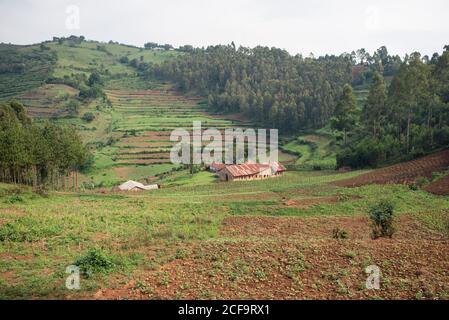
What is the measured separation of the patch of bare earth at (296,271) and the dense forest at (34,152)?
28.8 meters

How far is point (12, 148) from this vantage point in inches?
1436

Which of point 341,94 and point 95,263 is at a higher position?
point 341,94

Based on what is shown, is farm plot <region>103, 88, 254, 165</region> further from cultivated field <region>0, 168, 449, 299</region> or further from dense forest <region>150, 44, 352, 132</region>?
cultivated field <region>0, 168, 449, 299</region>

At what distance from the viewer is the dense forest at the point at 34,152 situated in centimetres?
3672

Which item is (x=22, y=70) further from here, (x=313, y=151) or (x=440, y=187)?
(x=440, y=187)

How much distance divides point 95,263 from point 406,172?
32.1 m

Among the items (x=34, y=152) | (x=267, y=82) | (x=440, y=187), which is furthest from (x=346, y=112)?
(x=267, y=82)

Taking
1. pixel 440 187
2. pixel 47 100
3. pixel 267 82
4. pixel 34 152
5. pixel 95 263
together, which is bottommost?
pixel 440 187

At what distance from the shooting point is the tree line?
4356 centimetres

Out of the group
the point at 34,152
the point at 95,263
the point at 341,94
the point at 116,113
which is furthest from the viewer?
the point at 116,113

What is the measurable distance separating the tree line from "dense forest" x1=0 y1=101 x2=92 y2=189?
31818 millimetres

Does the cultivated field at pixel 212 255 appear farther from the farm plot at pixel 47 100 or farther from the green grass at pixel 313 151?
the farm plot at pixel 47 100

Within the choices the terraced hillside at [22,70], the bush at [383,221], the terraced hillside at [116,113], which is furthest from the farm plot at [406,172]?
the terraced hillside at [22,70]

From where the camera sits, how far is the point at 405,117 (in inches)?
2046
